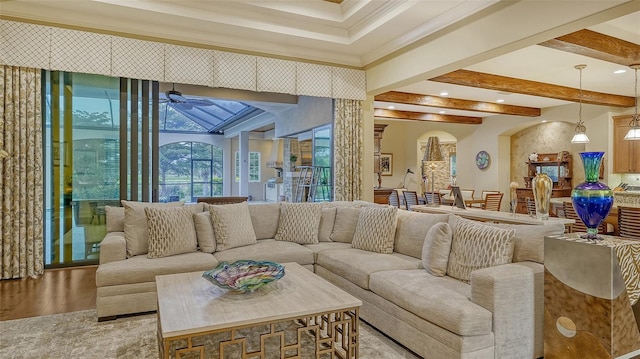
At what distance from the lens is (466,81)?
5445 millimetres

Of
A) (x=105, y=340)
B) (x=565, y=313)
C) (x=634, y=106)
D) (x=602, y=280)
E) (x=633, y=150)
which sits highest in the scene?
(x=634, y=106)

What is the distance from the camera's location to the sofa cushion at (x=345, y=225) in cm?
411

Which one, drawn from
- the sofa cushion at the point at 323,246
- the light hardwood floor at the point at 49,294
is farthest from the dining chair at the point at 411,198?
the light hardwood floor at the point at 49,294

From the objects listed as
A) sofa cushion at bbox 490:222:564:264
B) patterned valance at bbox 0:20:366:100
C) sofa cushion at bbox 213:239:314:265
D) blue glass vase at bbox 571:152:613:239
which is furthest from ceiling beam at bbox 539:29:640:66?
sofa cushion at bbox 213:239:314:265

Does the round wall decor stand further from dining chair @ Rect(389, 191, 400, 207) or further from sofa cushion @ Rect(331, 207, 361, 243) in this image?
sofa cushion @ Rect(331, 207, 361, 243)

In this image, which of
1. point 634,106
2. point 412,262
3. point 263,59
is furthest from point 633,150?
point 263,59

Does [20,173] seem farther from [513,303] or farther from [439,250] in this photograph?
[513,303]

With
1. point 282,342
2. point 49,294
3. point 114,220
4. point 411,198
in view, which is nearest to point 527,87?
point 411,198

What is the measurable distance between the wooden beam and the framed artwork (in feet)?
13.2

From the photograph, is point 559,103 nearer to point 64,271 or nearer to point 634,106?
point 634,106

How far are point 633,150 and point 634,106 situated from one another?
0.89 metres

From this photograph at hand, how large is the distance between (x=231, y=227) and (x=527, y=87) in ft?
17.1

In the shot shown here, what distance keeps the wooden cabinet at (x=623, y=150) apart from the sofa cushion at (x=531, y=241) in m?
5.99

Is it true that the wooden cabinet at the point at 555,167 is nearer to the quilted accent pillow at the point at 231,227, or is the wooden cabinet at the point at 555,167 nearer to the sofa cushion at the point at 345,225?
the sofa cushion at the point at 345,225
